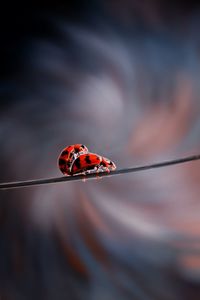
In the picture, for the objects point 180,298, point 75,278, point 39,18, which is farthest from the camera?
point 39,18

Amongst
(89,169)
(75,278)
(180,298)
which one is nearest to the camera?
(89,169)

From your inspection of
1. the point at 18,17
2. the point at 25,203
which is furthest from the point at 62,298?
the point at 18,17

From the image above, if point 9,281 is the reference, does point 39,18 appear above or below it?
above

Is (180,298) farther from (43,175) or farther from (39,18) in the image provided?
(39,18)

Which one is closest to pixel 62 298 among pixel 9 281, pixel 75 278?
pixel 75 278

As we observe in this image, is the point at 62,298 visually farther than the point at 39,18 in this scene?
No

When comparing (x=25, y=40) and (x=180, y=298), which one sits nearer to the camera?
(x=180, y=298)

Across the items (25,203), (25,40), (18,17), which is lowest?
(25,203)

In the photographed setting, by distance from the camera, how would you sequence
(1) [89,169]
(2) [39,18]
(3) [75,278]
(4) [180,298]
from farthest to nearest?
(2) [39,18] < (3) [75,278] < (4) [180,298] < (1) [89,169]

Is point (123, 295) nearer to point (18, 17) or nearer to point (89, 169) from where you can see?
point (89, 169)
